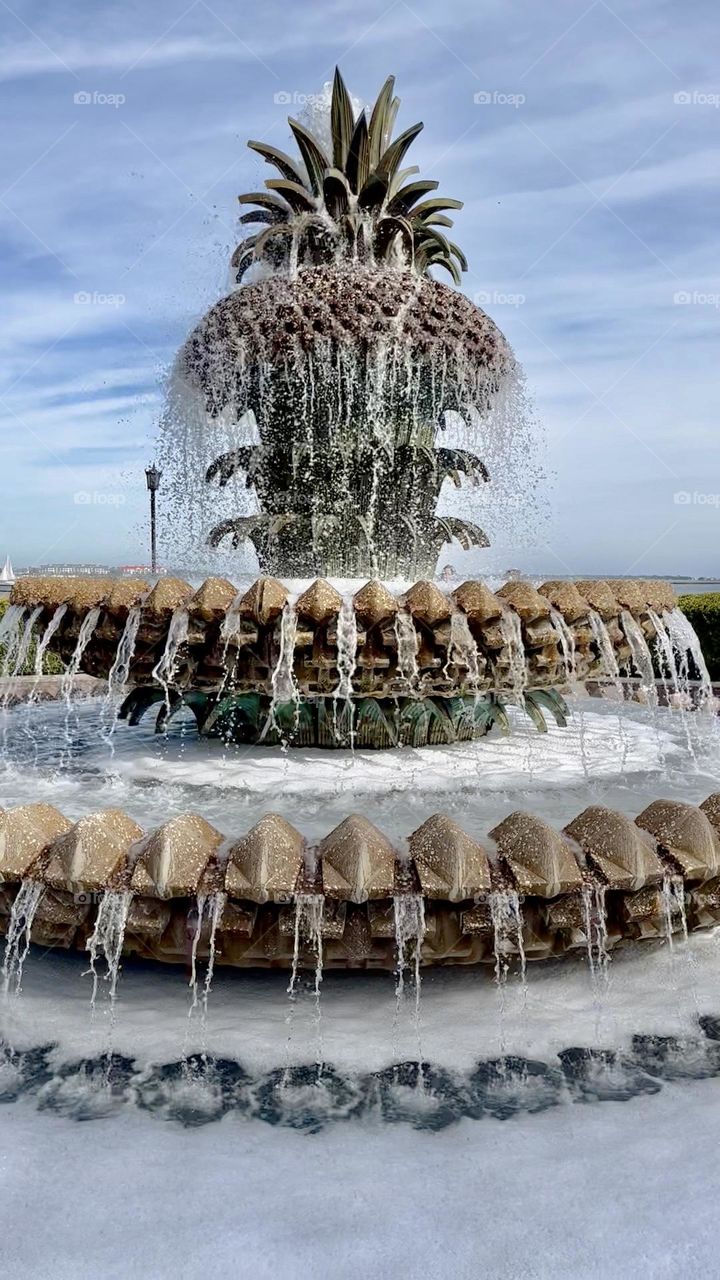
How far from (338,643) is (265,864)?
5.41ft

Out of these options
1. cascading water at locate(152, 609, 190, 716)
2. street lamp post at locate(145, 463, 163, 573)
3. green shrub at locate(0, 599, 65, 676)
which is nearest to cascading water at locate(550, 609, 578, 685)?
cascading water at locate(152, 609, 190, 716)

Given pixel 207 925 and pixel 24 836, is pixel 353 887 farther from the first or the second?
pixel 24 836

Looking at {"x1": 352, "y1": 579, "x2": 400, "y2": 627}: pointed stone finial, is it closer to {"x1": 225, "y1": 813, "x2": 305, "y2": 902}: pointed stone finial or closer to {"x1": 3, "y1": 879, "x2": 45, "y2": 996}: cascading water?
{"x1": 225, "y1": 813, "x2": 305, "y2": 902}: pointed stone finial

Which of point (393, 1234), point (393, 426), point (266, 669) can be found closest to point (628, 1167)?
point (393, 1234)

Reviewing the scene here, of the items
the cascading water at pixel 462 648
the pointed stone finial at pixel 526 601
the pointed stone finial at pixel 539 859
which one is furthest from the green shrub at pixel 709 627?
the pointed stone finial at pixel 539 859

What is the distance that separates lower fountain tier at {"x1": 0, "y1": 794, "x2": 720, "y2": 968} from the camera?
8.98ft

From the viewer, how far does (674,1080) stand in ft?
8.63

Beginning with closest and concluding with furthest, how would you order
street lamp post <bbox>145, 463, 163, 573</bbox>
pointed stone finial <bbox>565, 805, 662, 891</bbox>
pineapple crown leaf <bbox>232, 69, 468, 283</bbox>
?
pointed stone finial <bbox>565, 805, 662, 891</bbox> < pineapple crown leaf <bbox>232, 69, 468, 283</bbox> < street lamp post <bbox>145, 463, 163, 573</bbox>

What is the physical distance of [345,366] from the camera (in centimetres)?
560

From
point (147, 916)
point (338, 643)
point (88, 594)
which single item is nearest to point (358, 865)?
point (147, 916)

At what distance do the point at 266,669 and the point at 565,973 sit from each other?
81.6 inches

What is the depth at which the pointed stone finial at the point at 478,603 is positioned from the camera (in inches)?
167

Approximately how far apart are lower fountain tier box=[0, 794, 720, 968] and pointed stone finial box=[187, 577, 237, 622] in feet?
4.88

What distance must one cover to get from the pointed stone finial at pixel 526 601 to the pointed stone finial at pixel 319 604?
0.94m
